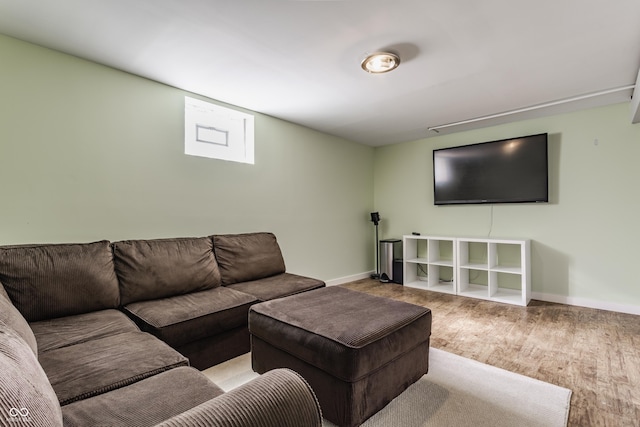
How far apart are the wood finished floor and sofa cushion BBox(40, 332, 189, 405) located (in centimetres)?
206

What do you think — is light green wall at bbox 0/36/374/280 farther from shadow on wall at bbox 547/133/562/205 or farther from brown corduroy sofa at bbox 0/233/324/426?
shadow on wall at bbox 547/133/562/205

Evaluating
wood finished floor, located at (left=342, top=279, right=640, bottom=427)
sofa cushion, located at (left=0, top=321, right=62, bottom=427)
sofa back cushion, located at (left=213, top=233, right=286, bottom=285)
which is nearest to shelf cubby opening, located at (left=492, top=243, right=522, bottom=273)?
wood finished floor, located at (left=342, top=279, right=640, bottom=427)

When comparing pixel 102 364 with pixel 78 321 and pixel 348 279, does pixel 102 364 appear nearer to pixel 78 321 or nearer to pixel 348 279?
pixel 78 321

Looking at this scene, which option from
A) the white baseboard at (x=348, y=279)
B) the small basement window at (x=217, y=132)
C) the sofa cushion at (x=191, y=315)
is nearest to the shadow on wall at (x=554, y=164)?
the white baseboard at (x=348, y=279)

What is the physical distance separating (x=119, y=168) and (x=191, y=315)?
1469mm

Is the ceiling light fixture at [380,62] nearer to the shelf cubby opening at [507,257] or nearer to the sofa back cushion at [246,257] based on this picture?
the sofa back cushion at [246,257]

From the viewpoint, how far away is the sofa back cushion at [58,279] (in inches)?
70.4

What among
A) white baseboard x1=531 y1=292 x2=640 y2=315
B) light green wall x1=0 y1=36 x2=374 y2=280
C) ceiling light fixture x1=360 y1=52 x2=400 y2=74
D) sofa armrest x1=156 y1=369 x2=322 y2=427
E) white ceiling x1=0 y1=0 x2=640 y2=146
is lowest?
white baseboard x1=531 y1=292 x2=640 y2=315

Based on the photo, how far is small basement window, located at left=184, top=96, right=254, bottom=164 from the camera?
10.1 ft

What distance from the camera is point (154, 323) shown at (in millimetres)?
1854

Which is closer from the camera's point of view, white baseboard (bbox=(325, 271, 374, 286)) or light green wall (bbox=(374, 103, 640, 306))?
light green wall (bbox=(374, 103, 640, 306))

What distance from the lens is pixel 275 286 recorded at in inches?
105

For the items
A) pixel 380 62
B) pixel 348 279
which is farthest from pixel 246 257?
pixel 348 279

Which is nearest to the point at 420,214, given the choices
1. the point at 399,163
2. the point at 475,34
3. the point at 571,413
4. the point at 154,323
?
the point at 399,163
